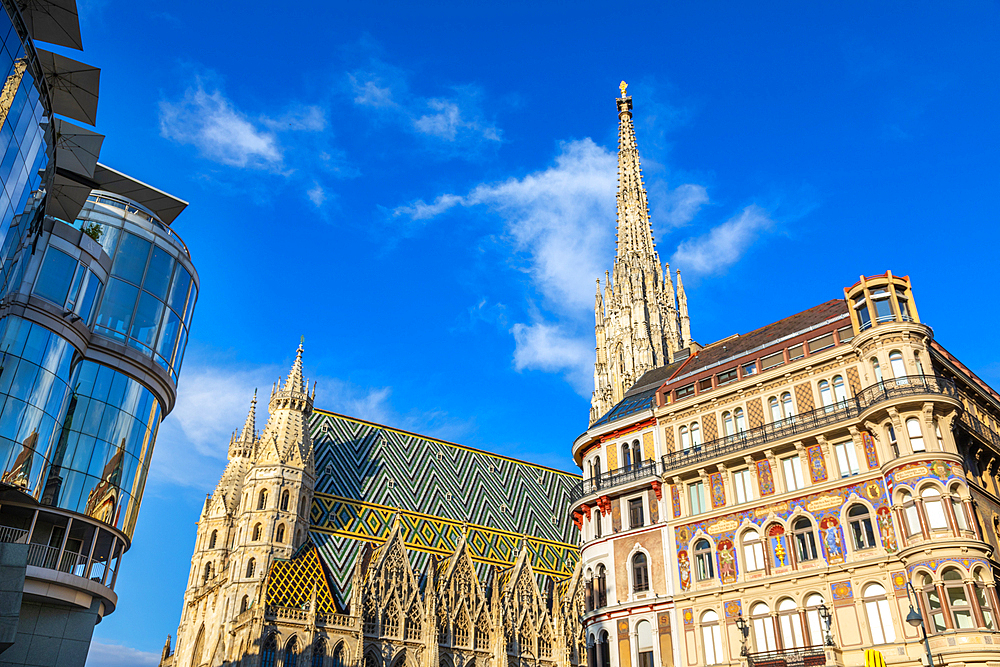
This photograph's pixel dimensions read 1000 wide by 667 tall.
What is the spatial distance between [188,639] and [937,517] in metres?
51.7

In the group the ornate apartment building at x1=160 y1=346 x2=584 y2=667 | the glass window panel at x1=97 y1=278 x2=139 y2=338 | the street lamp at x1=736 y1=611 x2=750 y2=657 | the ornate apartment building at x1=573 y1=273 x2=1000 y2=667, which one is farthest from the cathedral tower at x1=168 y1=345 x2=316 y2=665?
the street lamp at x1=736 y1=611 x2=750 y2=657

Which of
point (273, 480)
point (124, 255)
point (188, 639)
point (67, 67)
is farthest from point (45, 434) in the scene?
point (188, 639)

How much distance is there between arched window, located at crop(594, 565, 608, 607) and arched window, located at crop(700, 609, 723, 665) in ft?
14.6

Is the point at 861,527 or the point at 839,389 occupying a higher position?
the point at 839,389

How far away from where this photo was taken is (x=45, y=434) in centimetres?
3070

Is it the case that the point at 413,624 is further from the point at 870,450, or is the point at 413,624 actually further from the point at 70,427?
the point at 870,450

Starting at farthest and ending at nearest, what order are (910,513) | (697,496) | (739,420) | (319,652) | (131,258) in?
(319,652)
(131,258)
(739,420)
(697,496)
(910,513)

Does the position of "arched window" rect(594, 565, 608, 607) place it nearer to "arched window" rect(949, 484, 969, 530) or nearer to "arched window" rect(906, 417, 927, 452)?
"arched window" rect(906, 417, 927, 452)

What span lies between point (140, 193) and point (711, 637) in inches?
1323

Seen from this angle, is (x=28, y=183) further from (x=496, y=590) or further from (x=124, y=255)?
(x=496, y=590)

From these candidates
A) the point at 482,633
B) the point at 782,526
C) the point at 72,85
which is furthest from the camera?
the point at 482,633

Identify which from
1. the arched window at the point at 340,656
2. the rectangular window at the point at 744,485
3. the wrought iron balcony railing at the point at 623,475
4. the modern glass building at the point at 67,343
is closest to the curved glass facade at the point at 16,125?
the modern glass building at the point at 67,343

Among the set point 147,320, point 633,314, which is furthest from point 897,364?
point 633,314

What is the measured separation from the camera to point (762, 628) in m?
26.2
